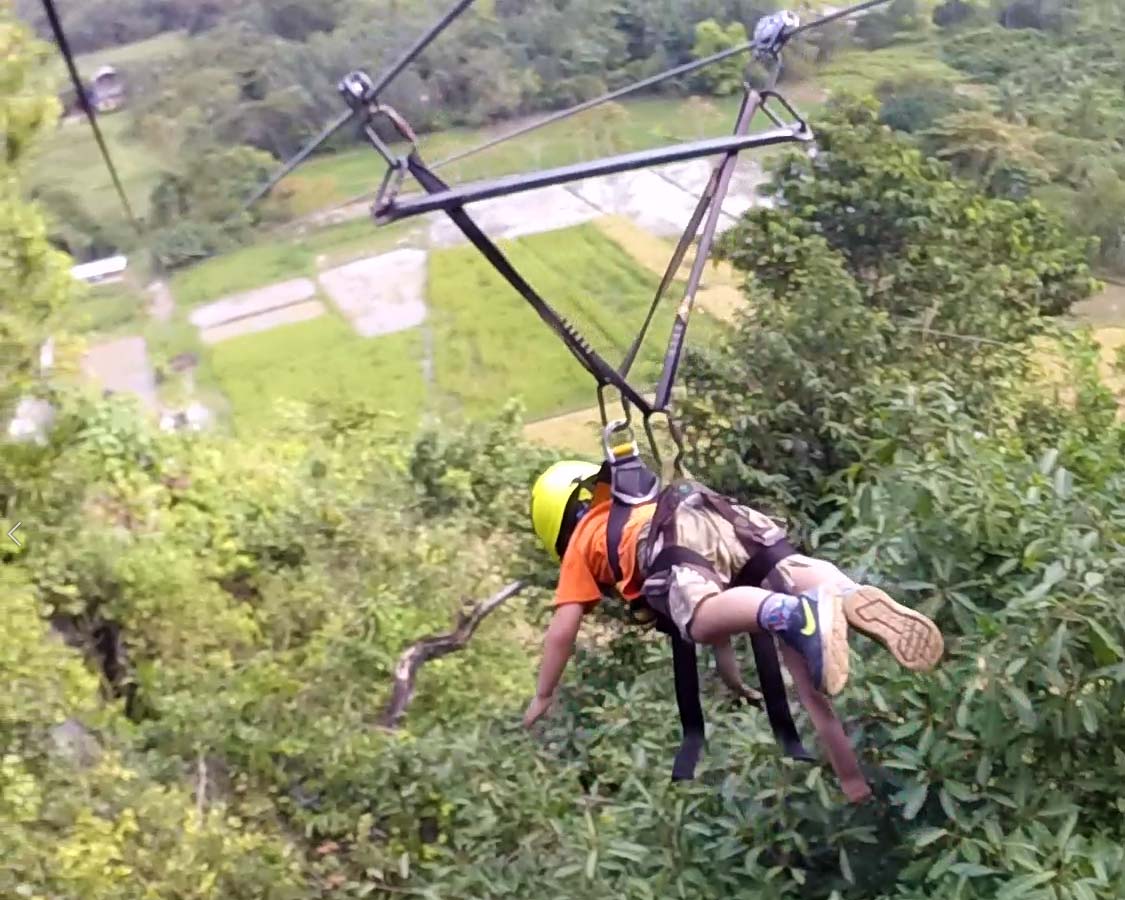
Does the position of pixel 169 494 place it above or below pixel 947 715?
below

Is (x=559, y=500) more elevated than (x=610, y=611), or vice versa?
(x=559, y=500)

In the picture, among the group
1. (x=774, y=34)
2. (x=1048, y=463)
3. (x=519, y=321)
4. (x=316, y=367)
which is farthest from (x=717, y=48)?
(x=1048, y=463)

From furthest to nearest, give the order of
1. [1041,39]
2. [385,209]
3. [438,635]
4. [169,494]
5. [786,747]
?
[1041,39] → [169,494] → [438,635] → [786,747] → [385,209]

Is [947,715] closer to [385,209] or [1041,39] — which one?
[385,209]

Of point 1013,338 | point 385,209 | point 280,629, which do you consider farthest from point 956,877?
point 280,629

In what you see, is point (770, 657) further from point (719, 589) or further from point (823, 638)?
point (823, 638)
